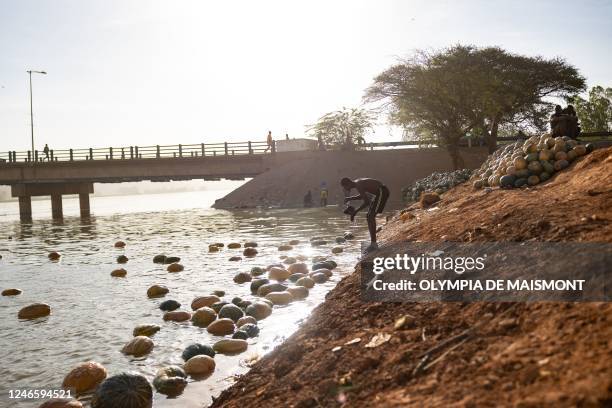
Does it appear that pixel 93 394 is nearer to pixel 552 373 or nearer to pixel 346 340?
pixel 346 340

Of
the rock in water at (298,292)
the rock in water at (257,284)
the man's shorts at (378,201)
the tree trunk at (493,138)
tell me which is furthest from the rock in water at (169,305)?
the tree trunk at (493,138)

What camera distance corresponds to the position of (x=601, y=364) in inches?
95.7

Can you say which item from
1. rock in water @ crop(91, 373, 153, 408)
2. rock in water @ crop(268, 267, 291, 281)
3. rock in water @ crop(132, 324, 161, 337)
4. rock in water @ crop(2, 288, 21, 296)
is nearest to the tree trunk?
rock in water @ crop(268, 267, 291, 281)

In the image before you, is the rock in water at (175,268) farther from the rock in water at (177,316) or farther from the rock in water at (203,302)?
the rock in water at (177,316)

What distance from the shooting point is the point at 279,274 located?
33.3ft

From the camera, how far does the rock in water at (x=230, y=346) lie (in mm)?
5914

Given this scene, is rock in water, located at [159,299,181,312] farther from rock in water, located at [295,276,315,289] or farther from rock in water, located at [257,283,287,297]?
rock in water, located at [295,276,315,289]

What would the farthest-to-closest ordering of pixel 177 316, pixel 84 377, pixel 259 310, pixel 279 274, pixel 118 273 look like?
pixel 118 273
pixel 279 274
pixel 177 316
pixel 259 310
pixel 84 377

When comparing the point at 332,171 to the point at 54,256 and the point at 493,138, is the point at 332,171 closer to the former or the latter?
the point at 493,138

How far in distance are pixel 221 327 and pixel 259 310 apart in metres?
0.78

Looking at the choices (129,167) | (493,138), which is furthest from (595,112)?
(129,167)

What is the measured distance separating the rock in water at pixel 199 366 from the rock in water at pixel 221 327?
1232mm

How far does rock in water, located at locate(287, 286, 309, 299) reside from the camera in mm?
8281

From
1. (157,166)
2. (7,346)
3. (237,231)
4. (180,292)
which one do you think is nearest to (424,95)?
(237,231)
